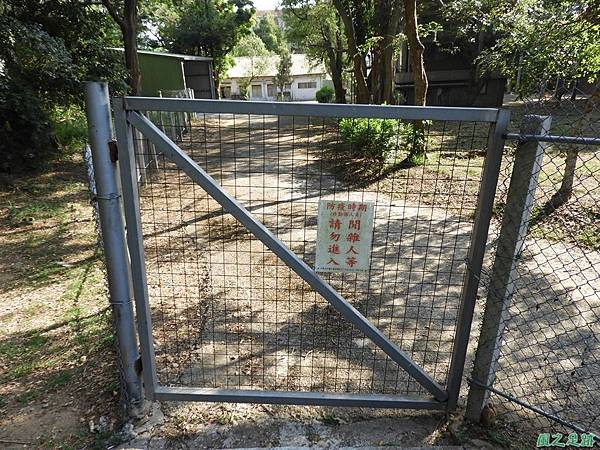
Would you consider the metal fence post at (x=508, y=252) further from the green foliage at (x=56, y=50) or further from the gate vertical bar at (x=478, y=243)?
the green foliage at (x=56, y=50)

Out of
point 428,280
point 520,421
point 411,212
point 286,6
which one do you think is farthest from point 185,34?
point 520,421

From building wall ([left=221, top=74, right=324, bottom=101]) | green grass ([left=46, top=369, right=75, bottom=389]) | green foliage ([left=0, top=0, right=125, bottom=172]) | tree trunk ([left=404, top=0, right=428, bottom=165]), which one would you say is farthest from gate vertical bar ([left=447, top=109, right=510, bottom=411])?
building wall ([left=221, top=74, right=324, bottom=101])

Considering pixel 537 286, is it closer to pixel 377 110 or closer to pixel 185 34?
pixel 377 110

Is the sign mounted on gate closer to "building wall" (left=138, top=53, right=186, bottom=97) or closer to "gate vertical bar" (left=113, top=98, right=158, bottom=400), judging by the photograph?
"gate vertical bar" (left=113, top=98, right=158, bottom=400)

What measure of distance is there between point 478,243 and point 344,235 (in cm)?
70

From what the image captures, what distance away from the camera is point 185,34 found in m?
28.7

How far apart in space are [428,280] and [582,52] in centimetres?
402

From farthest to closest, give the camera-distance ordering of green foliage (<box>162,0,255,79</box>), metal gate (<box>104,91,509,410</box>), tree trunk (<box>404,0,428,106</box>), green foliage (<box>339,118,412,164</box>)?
green foliage (<box>162,0,255,79</box>)
green foliage (<box>339,118,412,164</box>)
tree trunk (<box>404,0,428,106</box>)
metal gate (<box>104,91,509,410</box>)

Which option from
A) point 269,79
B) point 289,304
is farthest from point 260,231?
Result: point 269,79

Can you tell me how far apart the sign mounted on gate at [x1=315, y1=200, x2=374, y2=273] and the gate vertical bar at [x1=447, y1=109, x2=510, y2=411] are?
549 mm

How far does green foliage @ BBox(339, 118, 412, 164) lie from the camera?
913 centimetres

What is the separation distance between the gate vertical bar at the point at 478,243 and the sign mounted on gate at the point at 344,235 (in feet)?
1.80

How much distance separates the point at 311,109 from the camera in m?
2.03

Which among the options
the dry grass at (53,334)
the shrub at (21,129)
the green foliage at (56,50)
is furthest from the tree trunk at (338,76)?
the dry grass at (53,334)
